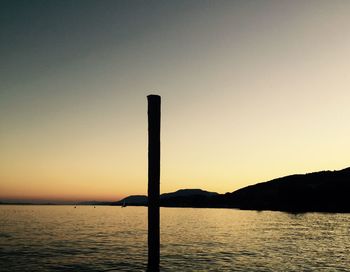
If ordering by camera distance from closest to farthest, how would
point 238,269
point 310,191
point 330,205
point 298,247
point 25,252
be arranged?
point 238,269, point 25,252, point 298,247, point 330,205, point 310,191

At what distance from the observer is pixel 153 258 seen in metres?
11.1

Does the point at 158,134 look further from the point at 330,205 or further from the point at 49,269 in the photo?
the point at 330,205

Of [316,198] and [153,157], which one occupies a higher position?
[153,157]

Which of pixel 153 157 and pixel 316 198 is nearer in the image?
pixel 153 157

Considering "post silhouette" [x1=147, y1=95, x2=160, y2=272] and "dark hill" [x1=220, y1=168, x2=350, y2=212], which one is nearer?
"post silhouette" [x1=147, y1=95, x2=160, y2=272]

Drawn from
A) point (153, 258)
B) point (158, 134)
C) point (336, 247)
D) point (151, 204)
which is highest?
point (158, 134)

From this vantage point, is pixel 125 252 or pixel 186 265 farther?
pixel 125 252

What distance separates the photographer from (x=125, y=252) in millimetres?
34906

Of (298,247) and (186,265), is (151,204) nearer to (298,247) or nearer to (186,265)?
(186,265)

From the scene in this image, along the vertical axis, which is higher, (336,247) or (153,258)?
(153,258)

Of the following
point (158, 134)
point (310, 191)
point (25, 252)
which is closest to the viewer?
point (158, 134)

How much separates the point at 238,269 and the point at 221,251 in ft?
31.4

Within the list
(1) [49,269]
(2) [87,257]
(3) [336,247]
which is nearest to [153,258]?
(1) [49,269]

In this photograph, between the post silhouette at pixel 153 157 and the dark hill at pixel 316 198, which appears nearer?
the post silhouette at pixel 153 157
